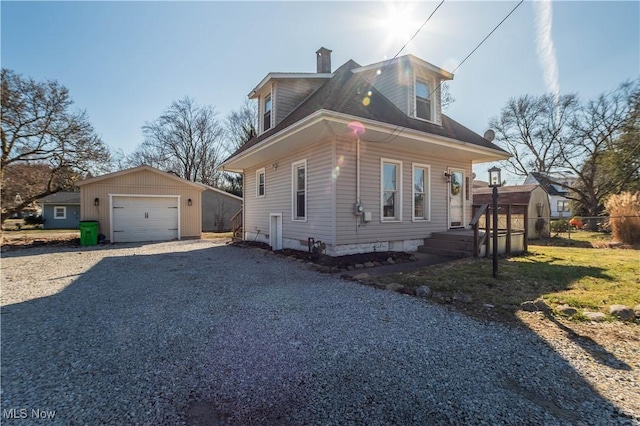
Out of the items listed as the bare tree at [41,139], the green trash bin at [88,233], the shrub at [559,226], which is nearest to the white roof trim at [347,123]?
the green trash bin at [88,233]

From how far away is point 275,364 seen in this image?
8.45 ft

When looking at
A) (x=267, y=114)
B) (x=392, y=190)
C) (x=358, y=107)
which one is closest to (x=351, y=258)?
(x=392, y=190)

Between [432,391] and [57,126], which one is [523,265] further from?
[57,126]

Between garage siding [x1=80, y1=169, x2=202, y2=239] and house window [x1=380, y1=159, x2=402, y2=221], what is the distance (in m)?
10.5

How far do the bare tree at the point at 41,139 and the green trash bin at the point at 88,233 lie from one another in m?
5.43

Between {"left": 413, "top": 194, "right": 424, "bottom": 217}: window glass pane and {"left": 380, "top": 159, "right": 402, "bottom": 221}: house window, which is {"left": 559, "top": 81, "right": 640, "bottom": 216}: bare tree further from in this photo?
{"left": 380, "top": 159, "right": 402, "bottom": 221}: house window

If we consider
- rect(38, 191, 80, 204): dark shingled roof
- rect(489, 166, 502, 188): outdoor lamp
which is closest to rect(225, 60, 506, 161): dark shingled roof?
rect(489, 166, 502, 188): outdoor lamp

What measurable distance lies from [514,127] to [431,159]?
2302cm

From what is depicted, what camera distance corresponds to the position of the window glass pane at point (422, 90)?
9430mm

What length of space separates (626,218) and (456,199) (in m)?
7.16

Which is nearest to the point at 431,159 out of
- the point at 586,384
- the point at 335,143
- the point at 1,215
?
the point at 335,143

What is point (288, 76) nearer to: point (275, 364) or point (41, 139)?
point (275, 364)

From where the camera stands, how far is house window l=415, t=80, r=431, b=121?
9.42 metres

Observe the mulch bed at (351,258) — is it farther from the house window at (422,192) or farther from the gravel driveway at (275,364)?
the gravel driveway at (275,364)
